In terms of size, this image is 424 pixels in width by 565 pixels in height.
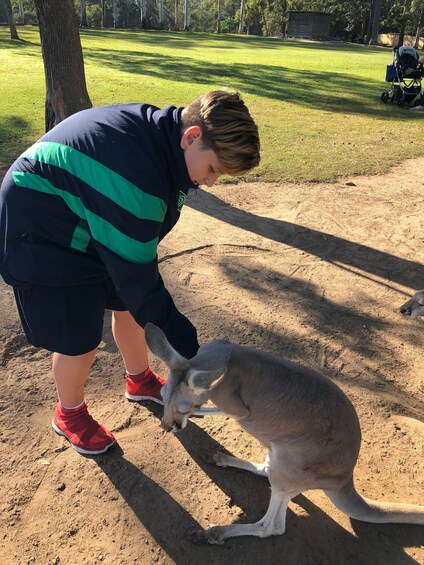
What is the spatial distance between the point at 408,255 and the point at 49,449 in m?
3.17

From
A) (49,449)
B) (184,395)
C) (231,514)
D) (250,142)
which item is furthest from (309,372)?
(49,449)

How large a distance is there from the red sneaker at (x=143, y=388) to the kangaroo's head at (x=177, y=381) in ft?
2.77

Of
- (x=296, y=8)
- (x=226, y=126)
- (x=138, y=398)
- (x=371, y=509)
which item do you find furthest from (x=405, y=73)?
(x=296, y=8)

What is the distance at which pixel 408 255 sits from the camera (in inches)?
160

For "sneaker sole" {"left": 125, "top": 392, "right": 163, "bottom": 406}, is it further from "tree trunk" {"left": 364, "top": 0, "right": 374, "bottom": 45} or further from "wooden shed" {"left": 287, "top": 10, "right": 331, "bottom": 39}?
"wooden shed" {"left": 287, "top": 10, "right": 331, "bottom": 39}

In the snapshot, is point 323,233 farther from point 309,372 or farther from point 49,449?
point 49,449

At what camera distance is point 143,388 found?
100 inches

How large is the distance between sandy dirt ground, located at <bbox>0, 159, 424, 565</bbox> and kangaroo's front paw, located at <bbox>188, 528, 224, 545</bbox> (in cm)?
4

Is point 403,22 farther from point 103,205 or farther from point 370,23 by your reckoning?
point 103,205

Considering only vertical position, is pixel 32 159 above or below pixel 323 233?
above

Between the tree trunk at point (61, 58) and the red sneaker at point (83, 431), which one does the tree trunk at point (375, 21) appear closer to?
the tree trunk at point (61, 58)

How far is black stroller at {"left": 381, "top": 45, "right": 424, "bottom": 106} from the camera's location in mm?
10016

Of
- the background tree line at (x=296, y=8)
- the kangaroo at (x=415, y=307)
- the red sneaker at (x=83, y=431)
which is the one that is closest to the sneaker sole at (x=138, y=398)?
the red sneaker at (x=83, y=431)

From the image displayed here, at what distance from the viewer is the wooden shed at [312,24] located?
42.5m
